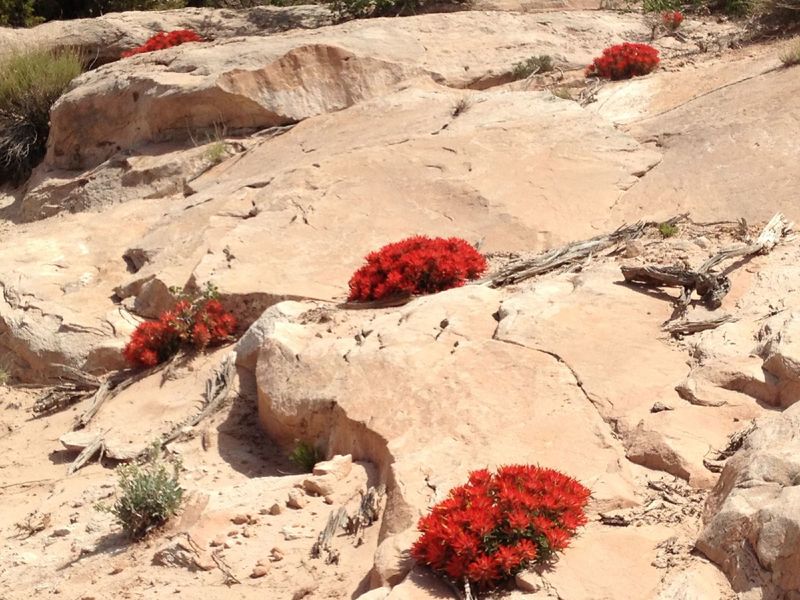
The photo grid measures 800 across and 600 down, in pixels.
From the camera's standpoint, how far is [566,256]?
7883mm

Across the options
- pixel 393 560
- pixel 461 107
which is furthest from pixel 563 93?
pixel 393 560

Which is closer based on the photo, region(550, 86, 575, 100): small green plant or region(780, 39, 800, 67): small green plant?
region(780, 39, 800, 67): small green plant

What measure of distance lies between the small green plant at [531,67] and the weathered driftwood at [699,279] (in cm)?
566

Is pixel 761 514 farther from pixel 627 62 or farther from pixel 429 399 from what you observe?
pixel 627 62

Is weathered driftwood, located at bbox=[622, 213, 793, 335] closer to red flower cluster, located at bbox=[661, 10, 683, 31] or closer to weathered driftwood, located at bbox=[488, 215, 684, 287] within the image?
weathered driftwood, located at bbox=[488, 215, 684, 287]

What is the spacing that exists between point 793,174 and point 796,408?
14.2 feet

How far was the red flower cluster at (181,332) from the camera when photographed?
834 centimetres

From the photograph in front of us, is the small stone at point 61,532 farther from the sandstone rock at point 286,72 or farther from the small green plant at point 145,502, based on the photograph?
the sandstone rock at point 286,72

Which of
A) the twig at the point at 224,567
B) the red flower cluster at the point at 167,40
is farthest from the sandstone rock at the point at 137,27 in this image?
the twig at the point at 224,567

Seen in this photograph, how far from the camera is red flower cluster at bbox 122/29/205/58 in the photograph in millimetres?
14227

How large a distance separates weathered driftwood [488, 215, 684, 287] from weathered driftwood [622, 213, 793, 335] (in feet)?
2.89

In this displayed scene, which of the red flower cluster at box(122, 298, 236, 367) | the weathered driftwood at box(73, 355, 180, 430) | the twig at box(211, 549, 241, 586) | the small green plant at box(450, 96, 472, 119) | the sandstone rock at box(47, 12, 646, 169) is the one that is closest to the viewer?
the twig at box(211, 549, 241, 586)

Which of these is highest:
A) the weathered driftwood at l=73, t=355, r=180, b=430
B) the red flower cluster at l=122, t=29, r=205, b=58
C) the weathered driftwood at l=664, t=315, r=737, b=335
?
the red flower cluster at l=122, t=29, r=205, b=58

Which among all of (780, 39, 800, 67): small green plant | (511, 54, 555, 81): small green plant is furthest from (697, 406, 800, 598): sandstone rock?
(511, 54, 555, 81): small green plant
